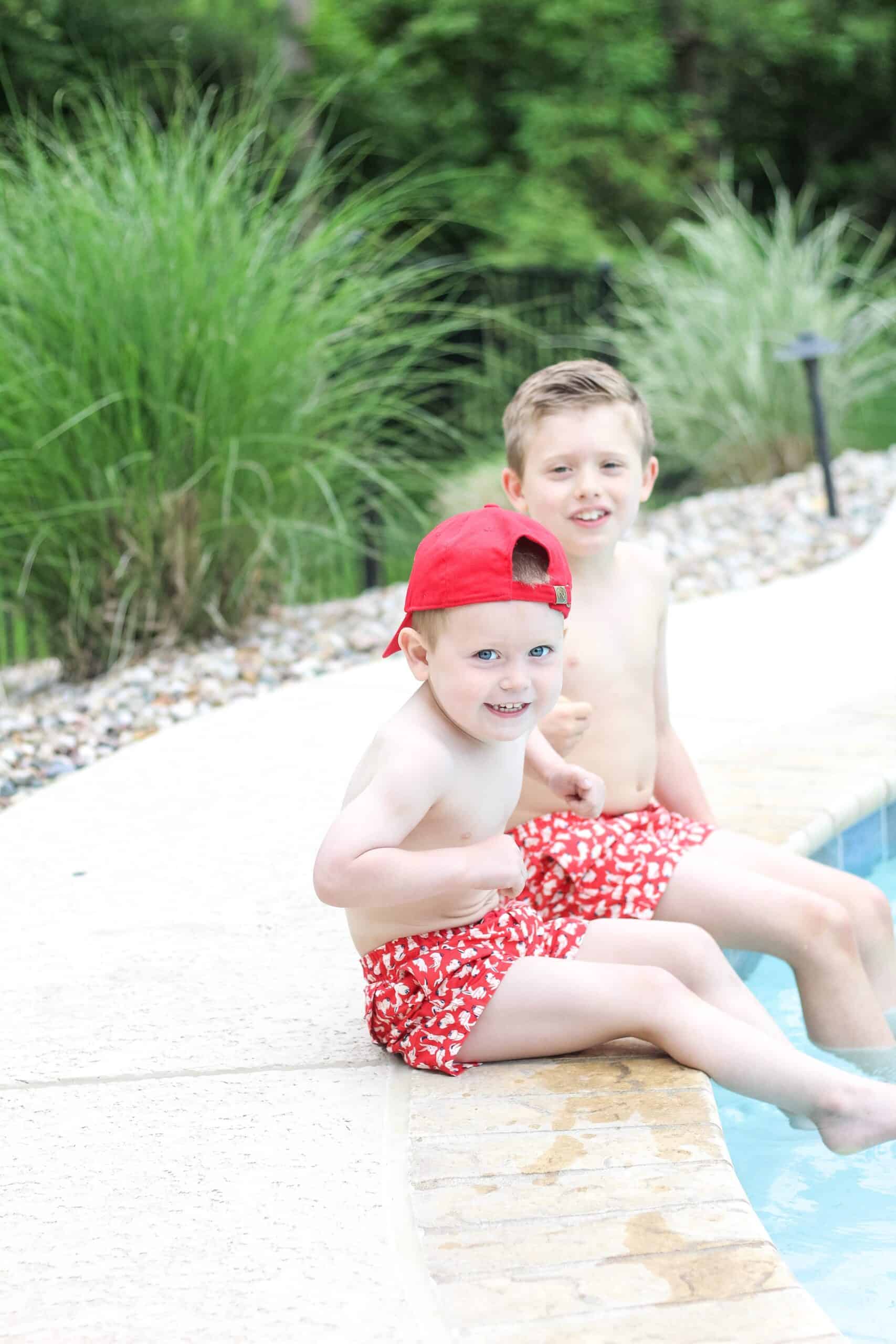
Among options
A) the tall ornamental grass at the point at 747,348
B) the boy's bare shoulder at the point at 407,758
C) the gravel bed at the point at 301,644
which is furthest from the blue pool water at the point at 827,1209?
the tall ornamental grass at the point at 747,348

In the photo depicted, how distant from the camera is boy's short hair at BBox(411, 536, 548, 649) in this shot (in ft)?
6.33

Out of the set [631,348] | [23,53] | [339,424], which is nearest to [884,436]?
[631,348]

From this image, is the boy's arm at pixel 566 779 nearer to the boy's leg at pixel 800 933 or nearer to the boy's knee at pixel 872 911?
the boy's leg at pixel 800 933

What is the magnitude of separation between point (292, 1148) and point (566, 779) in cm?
68

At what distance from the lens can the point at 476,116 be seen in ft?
63.9

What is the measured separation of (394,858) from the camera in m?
1.92

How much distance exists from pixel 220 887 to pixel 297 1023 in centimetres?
72

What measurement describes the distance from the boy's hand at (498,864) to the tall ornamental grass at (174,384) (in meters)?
2.89

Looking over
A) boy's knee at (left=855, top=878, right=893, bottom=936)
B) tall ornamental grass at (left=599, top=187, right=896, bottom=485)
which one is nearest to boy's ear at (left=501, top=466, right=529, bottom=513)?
boy's knee at (left=855, top=878, right=893, bottom=936)

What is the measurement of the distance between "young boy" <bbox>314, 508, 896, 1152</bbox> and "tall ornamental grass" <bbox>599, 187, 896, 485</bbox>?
718 cm

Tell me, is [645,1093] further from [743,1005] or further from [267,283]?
[267,283]

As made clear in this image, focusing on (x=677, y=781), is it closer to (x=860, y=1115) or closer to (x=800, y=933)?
(x=800, y=933)

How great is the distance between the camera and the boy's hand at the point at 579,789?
85.1 inches

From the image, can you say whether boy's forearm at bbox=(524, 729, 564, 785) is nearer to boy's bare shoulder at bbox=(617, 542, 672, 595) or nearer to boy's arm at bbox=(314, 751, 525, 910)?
boy's arm at bbox=(314, 751, 525, 910)
